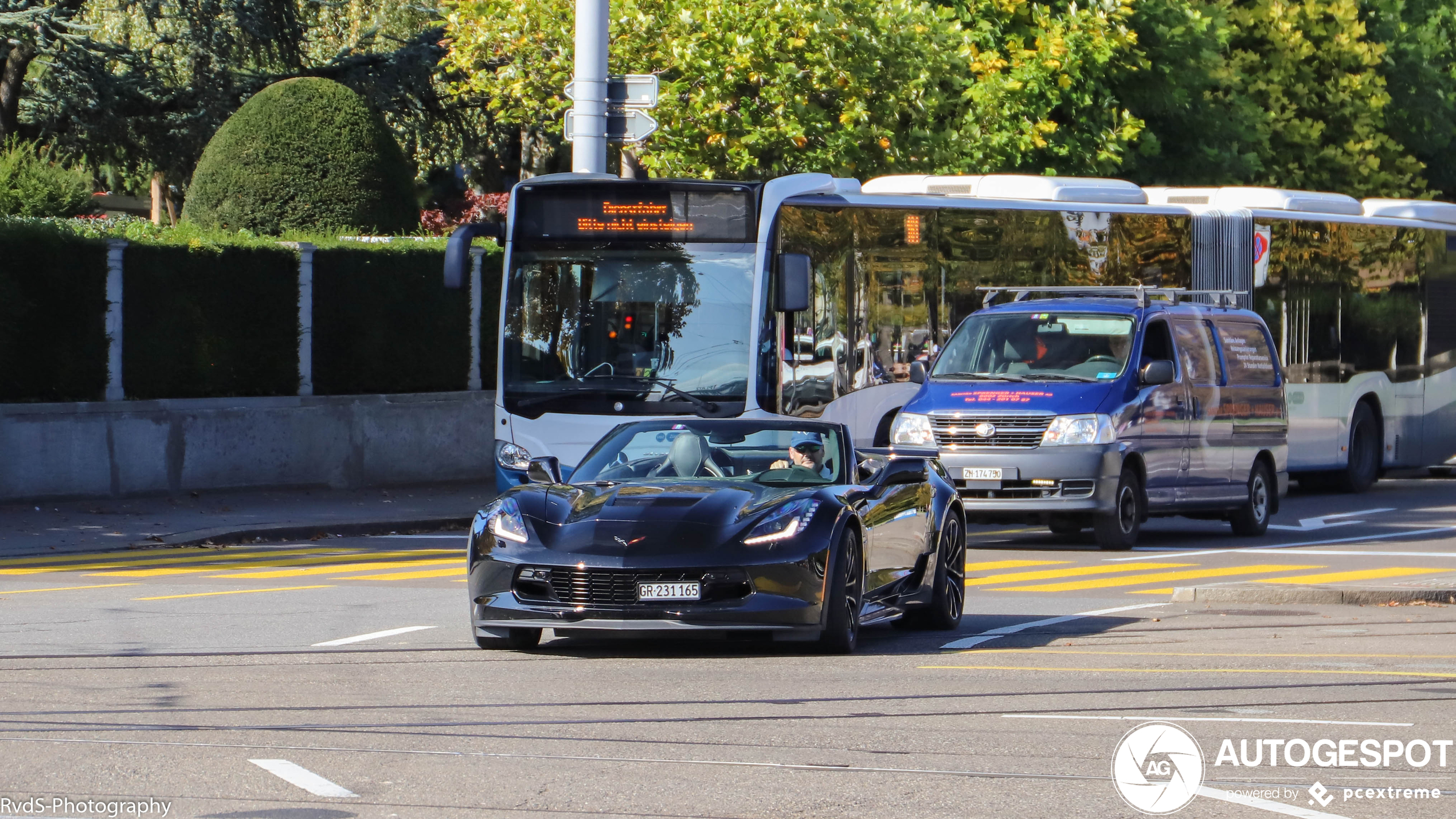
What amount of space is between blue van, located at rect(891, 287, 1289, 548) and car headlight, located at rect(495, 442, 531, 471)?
10.5 feet

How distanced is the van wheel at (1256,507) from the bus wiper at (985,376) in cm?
284

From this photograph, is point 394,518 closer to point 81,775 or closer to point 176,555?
point 176,555

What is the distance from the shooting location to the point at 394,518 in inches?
788

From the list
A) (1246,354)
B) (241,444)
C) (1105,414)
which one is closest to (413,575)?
(1105,414)

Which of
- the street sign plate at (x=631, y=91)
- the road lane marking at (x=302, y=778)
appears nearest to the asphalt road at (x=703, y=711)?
the road lane marking at (x=302, y=778)

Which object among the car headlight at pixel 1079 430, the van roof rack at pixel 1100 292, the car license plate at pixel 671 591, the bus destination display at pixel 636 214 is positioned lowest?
the car license plate at pixel 671 591

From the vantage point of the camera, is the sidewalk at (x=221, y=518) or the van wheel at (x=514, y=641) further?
the sidewalk at (x=221, y=518)

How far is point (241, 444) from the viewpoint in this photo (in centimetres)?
2164

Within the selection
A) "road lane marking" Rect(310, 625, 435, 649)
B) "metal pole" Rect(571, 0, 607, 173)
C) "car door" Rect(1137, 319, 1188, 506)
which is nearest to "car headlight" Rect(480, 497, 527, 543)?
"road lane marking" Rect(310, 625, 435, 649)

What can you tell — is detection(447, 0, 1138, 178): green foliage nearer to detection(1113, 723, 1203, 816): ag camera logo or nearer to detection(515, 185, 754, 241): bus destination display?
detection(515, 185, 754, 241): bus destination display

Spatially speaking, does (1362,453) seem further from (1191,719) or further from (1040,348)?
(1191,719)

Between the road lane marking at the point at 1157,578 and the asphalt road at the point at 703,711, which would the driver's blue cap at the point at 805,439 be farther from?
the road lane marking at the point at 1157,578

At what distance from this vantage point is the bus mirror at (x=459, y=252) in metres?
16.7

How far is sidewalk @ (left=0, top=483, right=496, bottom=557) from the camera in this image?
17.7m
